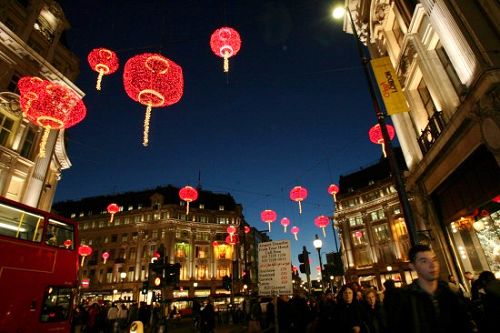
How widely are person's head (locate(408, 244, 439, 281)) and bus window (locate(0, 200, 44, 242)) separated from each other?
1062cm

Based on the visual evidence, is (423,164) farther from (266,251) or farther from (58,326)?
(58,326)

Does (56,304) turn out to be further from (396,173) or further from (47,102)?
(396,173)

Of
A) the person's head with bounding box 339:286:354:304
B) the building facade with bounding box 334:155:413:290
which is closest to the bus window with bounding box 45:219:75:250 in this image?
the person's head with bounding box 339:286:354:304

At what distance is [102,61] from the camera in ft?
32.8

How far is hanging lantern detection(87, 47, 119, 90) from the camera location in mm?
9895

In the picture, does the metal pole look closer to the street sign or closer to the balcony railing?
the street sign

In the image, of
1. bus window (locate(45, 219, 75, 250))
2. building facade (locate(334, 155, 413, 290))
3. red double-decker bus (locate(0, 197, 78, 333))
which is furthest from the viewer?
building facade (locate(334, 155, 413, 290))

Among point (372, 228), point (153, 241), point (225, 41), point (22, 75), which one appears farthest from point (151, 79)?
point (153, 241)

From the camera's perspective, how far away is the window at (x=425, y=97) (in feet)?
39.4

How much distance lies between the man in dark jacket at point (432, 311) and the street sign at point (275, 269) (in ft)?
15.7

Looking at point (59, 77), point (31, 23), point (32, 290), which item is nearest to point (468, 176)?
point (32, 290)

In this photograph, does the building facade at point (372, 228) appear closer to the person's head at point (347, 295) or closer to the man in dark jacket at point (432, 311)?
the person's head at point (347, 295)

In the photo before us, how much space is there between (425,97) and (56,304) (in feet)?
53.5

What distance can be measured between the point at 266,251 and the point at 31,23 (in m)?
23.2
